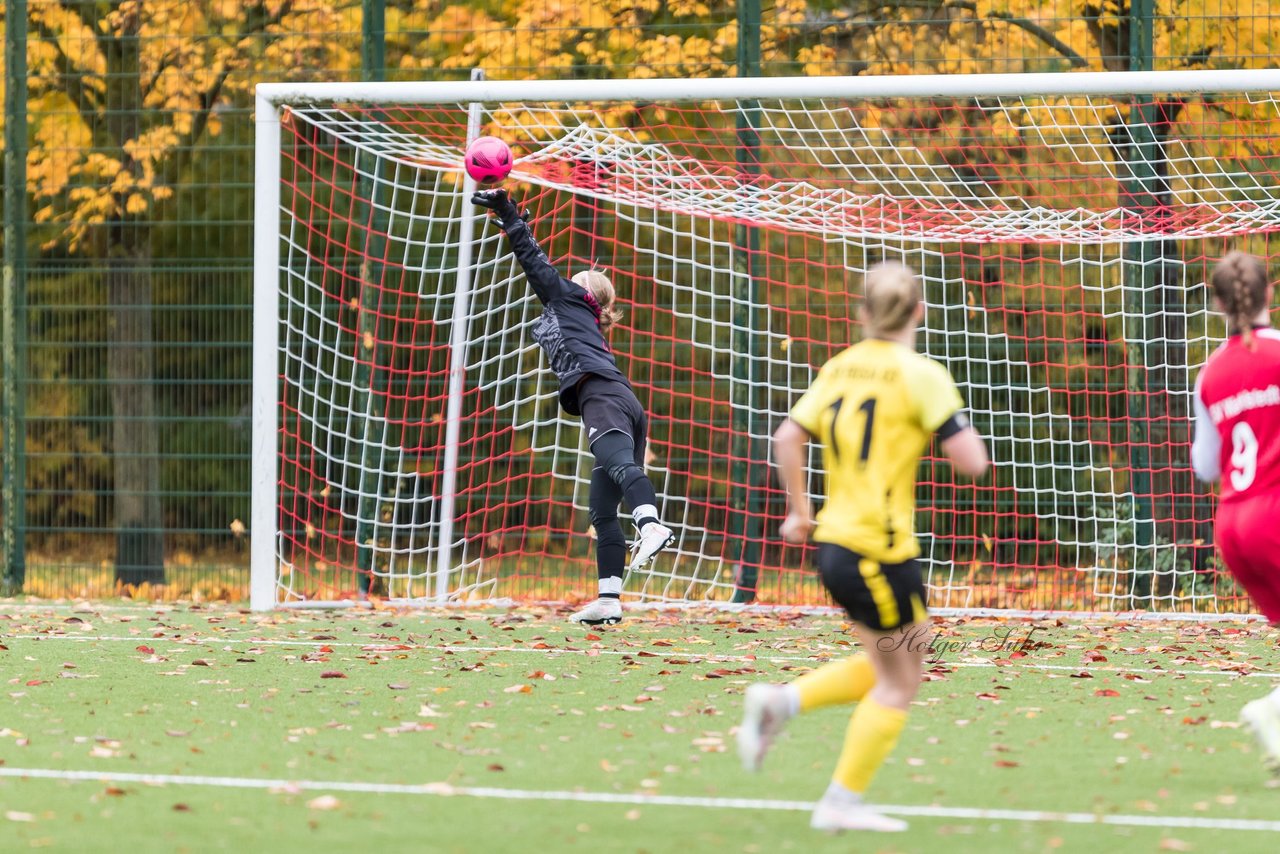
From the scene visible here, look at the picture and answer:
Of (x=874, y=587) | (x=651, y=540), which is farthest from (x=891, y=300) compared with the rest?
(x=651, y=540)

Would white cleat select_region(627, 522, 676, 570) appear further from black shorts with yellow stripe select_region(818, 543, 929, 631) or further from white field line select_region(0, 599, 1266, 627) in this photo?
black shorts with yellow stripe select_region(818, 543, 929, 631)

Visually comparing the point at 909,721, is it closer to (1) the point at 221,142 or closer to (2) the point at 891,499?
(2) the point at 891,499

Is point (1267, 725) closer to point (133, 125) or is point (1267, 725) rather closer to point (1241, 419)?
point (1241, 419)

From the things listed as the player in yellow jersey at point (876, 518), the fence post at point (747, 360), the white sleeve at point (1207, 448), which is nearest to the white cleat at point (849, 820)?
the player in yellow jersey at point (876, 518)

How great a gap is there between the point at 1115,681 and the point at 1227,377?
2.44 m

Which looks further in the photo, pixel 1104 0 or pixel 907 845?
pixel 1104 0

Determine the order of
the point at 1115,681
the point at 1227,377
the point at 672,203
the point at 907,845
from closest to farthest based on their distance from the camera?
the point at 907,845 → the point at 1227,377 → the point at 1115,681 → the point at 672,203

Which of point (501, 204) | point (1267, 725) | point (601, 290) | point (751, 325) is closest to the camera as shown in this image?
point (1267, 725)

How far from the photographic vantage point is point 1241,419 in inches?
203

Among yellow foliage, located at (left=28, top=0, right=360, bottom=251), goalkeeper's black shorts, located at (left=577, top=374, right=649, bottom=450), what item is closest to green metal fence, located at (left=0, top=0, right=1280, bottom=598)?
yellow foliage, located at (left=28, top=0, right=360, bottom=251)

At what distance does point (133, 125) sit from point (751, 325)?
14.6ft

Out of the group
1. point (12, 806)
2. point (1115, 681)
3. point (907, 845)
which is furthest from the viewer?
point (1115, 681)

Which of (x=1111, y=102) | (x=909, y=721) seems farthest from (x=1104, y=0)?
(x=909, y=721)

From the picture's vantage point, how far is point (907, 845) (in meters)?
4.34
